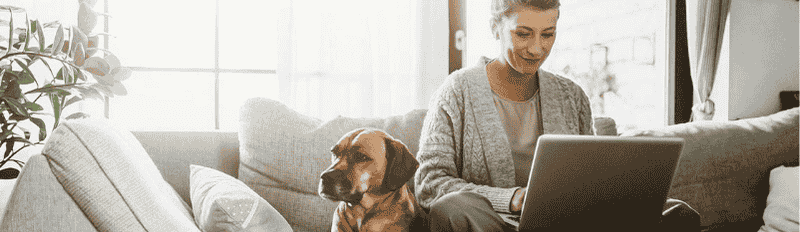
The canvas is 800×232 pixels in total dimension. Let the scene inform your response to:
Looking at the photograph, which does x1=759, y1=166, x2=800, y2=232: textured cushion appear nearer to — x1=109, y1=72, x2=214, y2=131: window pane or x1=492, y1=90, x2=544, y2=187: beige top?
x1=492, y1=90, x2=544, y2=187: beige top

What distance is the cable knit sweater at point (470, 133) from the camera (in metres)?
1.29

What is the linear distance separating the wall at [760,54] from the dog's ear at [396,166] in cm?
239

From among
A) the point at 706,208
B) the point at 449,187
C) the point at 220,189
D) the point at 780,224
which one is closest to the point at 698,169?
the point at 706,208

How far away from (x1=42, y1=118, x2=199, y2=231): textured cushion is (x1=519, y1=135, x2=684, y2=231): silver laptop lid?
67 centimetres

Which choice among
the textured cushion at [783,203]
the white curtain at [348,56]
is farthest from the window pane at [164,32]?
the textured cushion at [783,203]

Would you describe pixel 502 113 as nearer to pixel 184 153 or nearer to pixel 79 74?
pixel 184 153

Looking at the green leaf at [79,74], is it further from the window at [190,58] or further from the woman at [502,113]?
the window at [190,58]

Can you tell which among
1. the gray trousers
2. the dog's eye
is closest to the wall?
the gray trousers

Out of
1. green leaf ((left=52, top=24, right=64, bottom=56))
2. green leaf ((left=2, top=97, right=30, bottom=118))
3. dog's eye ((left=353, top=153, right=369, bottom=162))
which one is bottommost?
dog's eye ((left=353, top=153, right=369, bottom=162))

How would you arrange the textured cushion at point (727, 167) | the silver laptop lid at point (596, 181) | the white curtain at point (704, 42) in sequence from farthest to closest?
the white curtain at point (704, 42)
the textured cushion at point (727, 167)
the silver laptop lid at point (596, 181)

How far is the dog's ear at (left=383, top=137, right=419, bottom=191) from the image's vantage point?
1.09 m

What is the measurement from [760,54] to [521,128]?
7.03ft

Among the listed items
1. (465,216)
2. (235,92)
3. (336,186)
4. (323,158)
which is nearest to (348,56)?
(235,92)

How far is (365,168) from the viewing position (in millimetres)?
1064
